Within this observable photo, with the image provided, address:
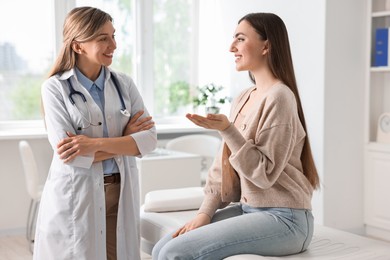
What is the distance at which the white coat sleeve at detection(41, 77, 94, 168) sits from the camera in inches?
87.5

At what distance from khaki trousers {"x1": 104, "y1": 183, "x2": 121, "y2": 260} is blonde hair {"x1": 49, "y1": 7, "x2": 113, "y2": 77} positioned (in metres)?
0.52

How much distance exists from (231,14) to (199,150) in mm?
1201

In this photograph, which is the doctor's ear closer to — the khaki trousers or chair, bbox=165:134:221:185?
the khaki trousers

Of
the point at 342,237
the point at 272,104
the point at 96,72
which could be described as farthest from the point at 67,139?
the point at 342,237

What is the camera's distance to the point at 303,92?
4.26 meters

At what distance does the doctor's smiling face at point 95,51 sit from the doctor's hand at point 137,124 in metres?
0.23

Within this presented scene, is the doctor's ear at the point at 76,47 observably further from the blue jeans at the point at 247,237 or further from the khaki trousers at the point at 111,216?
the blue jeans at the point at 247,237

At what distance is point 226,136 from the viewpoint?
205 cm

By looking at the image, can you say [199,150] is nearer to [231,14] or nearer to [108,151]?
[231,14]

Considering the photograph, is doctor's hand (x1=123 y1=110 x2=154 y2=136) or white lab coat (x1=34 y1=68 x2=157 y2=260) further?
doctor's hand (x1=123 y1=110 x2=154 y2=136)

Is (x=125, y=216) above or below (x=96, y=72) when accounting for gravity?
below

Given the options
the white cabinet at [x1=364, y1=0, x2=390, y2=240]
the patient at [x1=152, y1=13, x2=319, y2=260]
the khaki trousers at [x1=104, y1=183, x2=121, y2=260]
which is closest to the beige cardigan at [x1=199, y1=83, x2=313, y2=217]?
the patient at [x1=152, y1=13, x2=319, y2=260]

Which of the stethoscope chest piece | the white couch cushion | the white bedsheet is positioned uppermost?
the stethoscope chest piece

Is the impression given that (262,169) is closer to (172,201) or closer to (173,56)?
(172,201)
